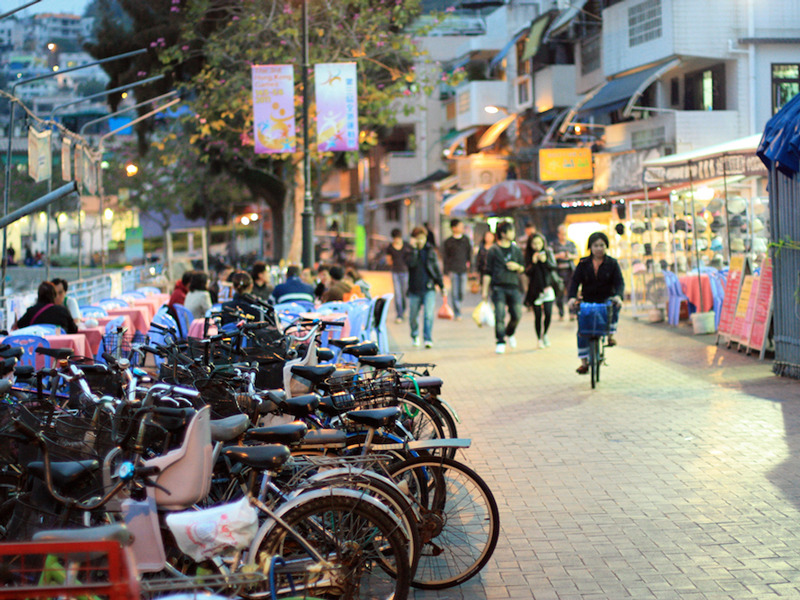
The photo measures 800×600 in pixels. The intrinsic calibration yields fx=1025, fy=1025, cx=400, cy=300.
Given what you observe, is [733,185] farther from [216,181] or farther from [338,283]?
[216,181]

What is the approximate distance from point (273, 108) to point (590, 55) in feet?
55.3

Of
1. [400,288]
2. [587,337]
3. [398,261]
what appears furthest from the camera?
[400,288]

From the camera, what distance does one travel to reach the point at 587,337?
12.0m

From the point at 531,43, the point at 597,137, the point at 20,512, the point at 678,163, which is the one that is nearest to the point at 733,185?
the point at 678,163

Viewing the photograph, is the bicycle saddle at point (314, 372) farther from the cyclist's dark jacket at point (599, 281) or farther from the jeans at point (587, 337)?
the cyclist's dark jacket at point (599, 281)

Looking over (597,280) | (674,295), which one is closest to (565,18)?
(674,295)

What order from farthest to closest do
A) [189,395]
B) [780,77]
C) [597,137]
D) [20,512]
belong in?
[597,137] → [780,77] → [189,395] → [20,512]

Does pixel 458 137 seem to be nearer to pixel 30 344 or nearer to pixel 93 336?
pixel 93 336

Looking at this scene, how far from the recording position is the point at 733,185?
955 inches

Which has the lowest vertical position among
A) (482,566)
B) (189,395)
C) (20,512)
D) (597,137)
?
(482,566)

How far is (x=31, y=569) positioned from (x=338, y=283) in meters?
10.5

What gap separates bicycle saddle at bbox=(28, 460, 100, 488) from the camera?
4.21 m

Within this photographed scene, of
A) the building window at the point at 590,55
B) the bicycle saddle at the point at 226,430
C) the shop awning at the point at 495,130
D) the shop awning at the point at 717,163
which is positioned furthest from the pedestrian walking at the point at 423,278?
the shop awning at the point at 495,130

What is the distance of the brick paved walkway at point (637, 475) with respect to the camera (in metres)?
5.47
